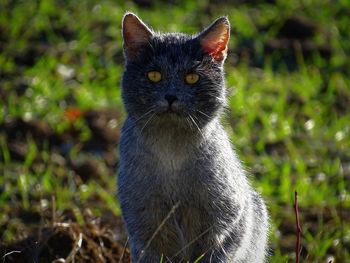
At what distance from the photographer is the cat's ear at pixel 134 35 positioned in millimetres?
4883

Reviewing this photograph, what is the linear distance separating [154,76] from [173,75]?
109 mm

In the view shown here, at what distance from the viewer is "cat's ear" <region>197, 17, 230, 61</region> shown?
16.1 feet

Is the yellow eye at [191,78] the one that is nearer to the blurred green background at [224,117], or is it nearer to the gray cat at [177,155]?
the gray cat at [177,155]

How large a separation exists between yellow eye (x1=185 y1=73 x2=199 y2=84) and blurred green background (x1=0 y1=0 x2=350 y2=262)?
682 millimetres

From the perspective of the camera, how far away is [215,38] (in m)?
4.93

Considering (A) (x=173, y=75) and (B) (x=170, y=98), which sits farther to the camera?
(A) (x=173, y=75)

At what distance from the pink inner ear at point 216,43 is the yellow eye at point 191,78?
217 millimetres

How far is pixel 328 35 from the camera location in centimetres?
1027

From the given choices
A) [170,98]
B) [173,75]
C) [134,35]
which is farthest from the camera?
[134,35]

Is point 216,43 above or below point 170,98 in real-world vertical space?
above

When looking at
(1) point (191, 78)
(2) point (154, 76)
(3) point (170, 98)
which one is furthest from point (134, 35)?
(3) point (170, 98)

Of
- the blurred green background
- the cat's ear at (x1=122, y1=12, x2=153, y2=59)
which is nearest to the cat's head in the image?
the cat's ear at (x1=122, y1=12, x2=153, y2=59)

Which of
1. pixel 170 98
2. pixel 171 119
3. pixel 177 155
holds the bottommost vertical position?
pixel 177 155

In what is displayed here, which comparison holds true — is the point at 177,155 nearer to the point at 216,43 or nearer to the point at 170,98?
the point at 170,98
